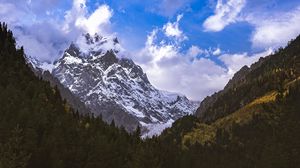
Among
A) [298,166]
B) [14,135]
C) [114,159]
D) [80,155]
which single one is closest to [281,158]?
[298,166]

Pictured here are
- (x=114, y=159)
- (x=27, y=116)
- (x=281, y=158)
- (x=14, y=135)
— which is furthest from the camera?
(x=281, y=158)

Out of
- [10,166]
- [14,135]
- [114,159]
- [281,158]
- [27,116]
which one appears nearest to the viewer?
[10,166]

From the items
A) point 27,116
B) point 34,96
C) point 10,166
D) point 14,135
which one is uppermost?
point 34,96

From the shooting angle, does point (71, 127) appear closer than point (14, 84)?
Yes

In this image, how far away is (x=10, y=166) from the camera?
105062mm

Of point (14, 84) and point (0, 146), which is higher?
point (14, 84)

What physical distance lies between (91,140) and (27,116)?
22103 millimetres

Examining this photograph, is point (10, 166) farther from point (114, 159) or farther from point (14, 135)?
point (114, 159)

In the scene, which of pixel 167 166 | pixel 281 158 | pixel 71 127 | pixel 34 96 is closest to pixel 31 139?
pixel 71 127

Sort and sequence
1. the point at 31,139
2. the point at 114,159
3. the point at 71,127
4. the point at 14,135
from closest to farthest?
1. the point at 14,135
2. the point at 31,139
3. the point at 114,159
4. the point at 71,127

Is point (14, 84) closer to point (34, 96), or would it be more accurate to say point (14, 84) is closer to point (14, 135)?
point (34, 96)

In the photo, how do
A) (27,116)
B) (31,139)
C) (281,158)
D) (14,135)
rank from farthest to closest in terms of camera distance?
(281,158)
(27,116)
(31,139)
(14,135)

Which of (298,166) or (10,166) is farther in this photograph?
(298,166)

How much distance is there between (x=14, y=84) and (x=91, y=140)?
175ft
